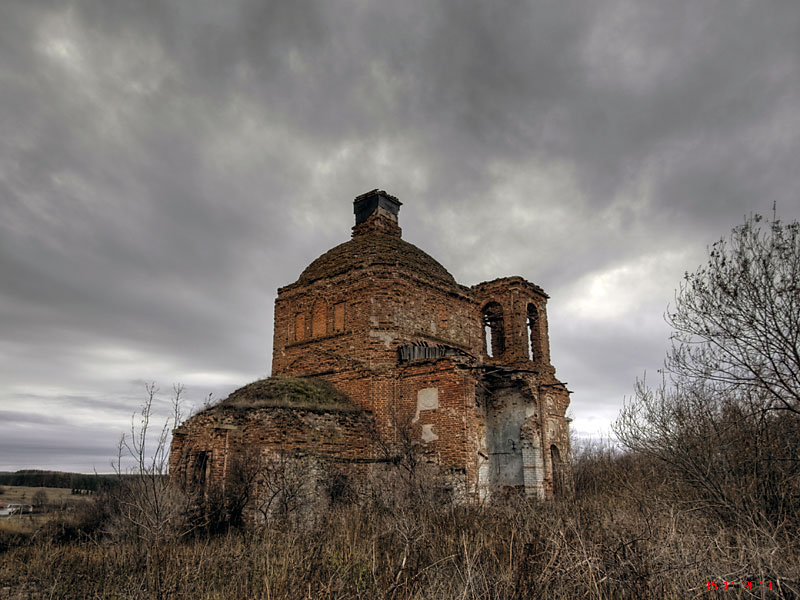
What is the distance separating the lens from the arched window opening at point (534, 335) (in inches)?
774

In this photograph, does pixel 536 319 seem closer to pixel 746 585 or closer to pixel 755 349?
pixel 755 349

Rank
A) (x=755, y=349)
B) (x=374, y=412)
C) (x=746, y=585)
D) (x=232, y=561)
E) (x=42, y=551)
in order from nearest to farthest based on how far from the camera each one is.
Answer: (x=746, y=585), (x=232, y=561), (x=755, y=349), (x=42, y=551), (x=374, y=412)

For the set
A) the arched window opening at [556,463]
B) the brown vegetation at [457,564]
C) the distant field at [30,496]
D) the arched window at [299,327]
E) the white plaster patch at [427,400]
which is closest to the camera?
the brown vegetation at [457,564]

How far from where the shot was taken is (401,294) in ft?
54.0

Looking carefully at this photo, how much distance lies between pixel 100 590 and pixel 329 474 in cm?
705

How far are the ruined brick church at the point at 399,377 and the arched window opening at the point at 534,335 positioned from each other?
0.04 m

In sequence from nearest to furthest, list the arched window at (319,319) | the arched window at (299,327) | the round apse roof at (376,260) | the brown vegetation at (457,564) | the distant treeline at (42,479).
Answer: the brown vegetation at (457,564) → the round apse roof at (376,260) → the arched window at (319,319) → the arched window at (299,327) → the distant treeline at (42,479)

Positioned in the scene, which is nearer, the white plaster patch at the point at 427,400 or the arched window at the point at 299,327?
the white plaster patch at the point at 427,400

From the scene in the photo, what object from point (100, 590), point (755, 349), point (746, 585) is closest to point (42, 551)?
point (100, 590)
